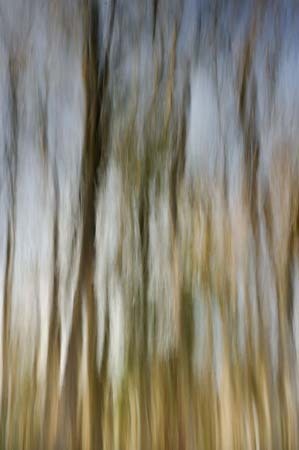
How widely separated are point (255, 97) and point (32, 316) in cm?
60

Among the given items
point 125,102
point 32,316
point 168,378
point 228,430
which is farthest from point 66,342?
point 125,102

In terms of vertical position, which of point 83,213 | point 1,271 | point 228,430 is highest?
point 83,213

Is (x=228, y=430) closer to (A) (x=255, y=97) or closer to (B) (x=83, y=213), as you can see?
(B) (x=83, y=213)

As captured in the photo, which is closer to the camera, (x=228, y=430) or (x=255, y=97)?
(x=228, y=430)

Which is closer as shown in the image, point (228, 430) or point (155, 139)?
point (228, 430)

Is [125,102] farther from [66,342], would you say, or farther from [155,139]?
[66,342]

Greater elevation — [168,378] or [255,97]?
[255,97]

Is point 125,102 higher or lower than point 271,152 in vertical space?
higher

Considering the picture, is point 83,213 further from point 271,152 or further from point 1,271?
point 271,152

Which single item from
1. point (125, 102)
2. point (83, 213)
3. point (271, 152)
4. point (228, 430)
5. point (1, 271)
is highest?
point (125, 102)

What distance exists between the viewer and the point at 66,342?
1034 millimetres

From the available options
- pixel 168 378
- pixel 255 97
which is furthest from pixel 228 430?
pixel 255 97

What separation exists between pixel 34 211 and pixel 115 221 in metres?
0.15

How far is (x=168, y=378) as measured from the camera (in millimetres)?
1018
